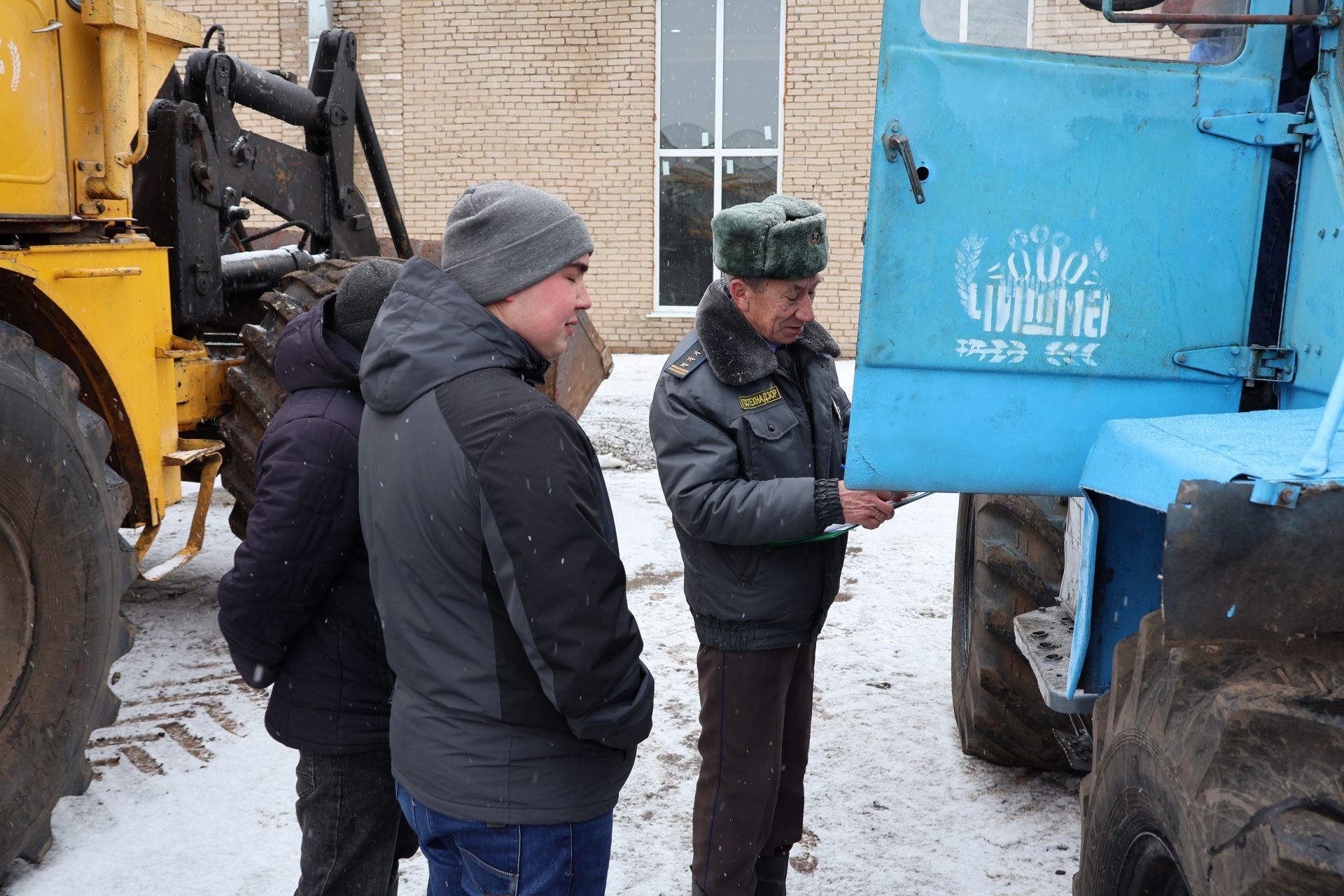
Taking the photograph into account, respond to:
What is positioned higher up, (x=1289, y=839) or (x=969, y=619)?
(x=1289, y=839)

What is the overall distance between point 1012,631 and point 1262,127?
6.45ft

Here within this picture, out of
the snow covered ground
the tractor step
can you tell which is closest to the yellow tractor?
the snow covered ground

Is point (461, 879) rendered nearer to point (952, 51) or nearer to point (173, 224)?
point (952, 51)

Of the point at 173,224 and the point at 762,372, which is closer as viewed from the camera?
the point at 762,372

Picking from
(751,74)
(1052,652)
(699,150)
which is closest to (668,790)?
(1052,652)

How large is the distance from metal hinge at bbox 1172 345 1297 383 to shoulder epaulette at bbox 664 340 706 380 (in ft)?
3.58

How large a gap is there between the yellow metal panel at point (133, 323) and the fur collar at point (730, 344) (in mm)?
2247

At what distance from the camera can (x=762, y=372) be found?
8.87 ft

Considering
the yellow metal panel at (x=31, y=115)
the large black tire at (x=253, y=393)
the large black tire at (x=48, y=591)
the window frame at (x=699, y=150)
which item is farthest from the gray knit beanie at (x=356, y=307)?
the window frame at (x=699, y=150)

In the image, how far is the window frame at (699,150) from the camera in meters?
13.5

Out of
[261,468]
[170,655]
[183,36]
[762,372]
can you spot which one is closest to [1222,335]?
[762,372]

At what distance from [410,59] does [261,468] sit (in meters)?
12.9

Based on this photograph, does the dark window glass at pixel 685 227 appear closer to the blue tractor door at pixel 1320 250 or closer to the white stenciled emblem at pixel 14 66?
the white stenciled emblem at pixel 14 66

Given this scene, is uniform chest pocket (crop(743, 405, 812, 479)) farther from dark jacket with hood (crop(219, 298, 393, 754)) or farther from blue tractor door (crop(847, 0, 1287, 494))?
dark jacket with hood (crop(219, 298, 393, 754))
